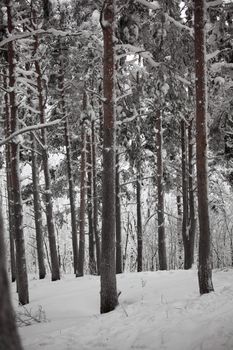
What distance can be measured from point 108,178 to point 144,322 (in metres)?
3.27

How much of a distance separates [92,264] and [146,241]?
20832 millimetres

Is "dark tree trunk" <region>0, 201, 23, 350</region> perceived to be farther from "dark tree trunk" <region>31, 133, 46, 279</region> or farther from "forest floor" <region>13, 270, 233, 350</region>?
"dark tree trunk" <region>31, 133, 46, 279</region>

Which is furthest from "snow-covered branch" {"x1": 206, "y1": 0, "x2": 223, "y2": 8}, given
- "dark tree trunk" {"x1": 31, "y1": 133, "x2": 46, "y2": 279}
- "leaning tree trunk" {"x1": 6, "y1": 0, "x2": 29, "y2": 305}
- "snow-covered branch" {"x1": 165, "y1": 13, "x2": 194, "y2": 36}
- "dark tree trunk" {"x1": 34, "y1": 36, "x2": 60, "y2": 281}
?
"dark tree trunk" {"x1": 31, "y1": 133, "x2": 46, "y2": 279}

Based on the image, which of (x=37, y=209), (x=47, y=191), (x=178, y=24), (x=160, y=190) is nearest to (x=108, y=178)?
(x=178, y=24)

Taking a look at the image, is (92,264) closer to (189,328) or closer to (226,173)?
(226,173)

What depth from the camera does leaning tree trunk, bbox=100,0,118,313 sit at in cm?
864

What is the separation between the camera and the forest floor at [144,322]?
5.59m

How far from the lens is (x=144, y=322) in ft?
22.6

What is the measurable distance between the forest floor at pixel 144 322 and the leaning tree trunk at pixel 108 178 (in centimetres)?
53

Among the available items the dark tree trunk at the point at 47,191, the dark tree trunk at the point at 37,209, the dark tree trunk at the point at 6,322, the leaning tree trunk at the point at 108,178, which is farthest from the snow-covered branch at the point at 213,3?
the dark tree trunk at the point at 37,209

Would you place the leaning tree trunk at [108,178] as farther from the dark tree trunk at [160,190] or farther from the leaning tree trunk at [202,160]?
the dark tree trunk at [160,190]

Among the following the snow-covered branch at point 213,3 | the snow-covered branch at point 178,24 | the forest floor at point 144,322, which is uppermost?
the snow-covered branch at point 213,3

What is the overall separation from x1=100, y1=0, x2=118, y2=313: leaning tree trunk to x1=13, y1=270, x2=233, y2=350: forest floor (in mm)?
535

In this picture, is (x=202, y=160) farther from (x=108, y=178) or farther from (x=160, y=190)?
(x=160, y=190)
